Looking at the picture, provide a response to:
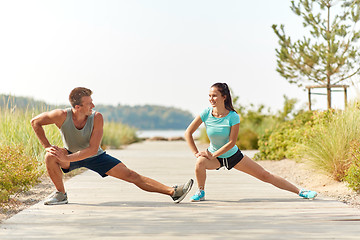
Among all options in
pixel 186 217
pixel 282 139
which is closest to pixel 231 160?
pixel 186 217

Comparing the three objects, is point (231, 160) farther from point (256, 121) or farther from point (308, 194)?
point (256, 121)

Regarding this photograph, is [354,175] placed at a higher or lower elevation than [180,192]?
lower

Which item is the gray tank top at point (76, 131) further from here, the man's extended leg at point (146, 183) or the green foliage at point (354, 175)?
the green foliage at point (354, 175)

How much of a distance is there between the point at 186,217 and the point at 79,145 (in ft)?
5.35

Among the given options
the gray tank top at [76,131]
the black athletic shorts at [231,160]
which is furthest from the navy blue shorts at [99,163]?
the black athletic shorts at [231,160]

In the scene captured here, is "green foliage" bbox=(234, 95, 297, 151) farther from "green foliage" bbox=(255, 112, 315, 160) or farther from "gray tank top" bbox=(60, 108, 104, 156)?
"gray tank top" bbox=(60, 108, 104, 156)

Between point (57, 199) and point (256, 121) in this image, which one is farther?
point (256, 121)

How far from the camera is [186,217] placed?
5520mm

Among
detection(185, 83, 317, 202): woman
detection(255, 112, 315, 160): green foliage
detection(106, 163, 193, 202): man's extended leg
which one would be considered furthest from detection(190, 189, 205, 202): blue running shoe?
detection(255, 112, 315, 160): green foliage

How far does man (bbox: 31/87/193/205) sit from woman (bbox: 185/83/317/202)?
1.31 ft

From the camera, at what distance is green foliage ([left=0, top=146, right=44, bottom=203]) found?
6.86 metres

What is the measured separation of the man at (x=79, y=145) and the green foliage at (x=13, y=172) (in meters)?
0.76

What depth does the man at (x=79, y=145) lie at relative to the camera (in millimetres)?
6062

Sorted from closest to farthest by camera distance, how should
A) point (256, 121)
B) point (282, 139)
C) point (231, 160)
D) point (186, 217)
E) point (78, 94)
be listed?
point (186, 217), point (78, 94), point (231, 160), point (282, 139), point (256, 121)
